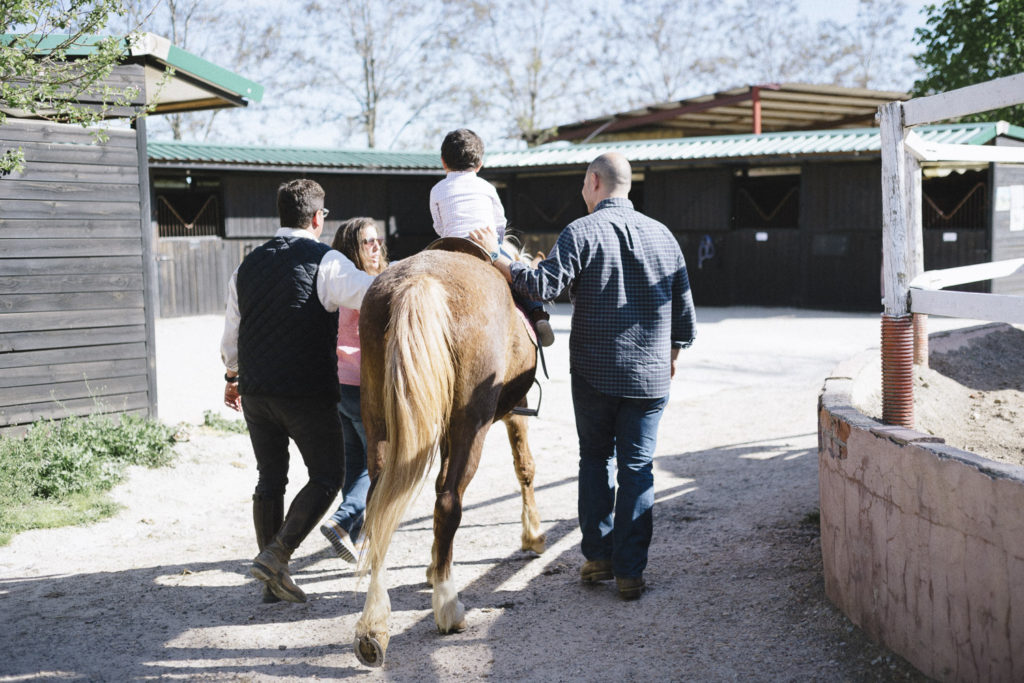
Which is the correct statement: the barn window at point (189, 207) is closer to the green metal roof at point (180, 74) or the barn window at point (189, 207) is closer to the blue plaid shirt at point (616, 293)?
the green metal roof at point (180, 74)

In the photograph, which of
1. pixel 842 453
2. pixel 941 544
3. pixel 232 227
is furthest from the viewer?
pixel 232 227

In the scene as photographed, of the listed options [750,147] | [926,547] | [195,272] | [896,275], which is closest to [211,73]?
[896,275]

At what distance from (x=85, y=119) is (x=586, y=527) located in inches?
156

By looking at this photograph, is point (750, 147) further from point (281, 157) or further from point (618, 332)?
point (618, 332)

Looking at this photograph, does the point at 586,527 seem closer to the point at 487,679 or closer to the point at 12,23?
the point at 487,679

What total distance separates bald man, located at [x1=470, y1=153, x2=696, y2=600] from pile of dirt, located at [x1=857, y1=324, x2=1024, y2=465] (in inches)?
48.7

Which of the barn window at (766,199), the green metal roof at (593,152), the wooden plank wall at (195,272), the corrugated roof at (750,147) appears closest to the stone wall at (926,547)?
the corrugated roof at (750,147)

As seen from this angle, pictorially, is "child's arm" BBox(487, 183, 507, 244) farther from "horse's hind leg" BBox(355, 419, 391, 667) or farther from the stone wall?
the stone wall

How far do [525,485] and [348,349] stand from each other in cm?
115

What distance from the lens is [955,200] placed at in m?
Answer: 17.2

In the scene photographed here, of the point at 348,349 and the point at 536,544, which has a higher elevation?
the point at 348,349

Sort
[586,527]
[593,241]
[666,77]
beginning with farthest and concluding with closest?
1. [666,77]
2. [586,527]
3. [593,241]

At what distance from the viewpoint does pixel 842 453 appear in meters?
3.52

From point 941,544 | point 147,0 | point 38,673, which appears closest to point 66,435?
point 38,673
